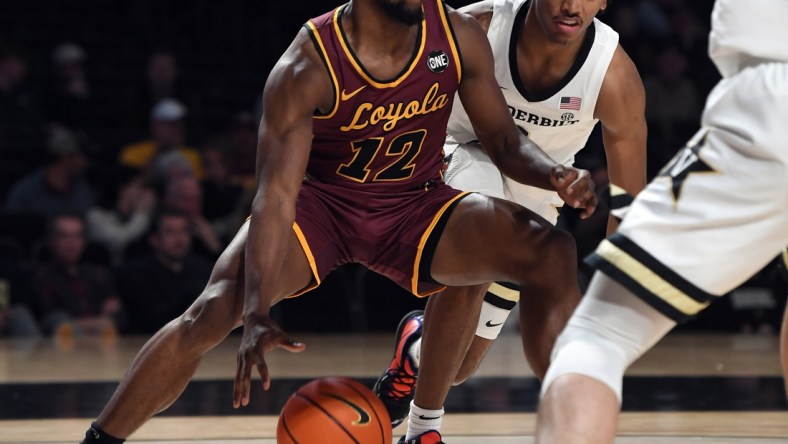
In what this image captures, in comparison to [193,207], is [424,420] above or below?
above

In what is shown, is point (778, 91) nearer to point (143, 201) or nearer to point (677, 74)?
point (143, 201)

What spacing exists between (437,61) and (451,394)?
101 inches

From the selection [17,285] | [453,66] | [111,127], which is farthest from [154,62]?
[453,66]

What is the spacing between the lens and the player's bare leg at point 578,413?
97.3 inches

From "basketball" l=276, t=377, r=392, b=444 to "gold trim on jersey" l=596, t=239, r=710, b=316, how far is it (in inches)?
48.6

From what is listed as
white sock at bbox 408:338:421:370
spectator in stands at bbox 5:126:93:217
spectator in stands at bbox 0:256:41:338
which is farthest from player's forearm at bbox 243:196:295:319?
spectator in stands at bbox 5:126:93:217

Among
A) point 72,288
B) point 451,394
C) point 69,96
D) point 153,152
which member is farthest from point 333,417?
point 69,96

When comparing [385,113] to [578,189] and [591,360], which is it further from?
[591,360]

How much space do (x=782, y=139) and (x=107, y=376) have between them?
194 inches

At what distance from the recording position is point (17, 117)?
410 inches

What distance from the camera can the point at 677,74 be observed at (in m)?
11.7

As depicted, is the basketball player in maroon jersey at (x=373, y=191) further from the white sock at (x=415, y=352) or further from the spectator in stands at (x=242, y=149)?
the spectator in stands at (x=242, y=149)

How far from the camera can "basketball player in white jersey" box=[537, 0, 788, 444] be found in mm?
2512

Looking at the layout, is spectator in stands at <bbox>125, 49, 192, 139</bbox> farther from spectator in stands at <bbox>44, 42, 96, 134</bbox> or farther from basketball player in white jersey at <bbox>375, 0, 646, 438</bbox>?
basketball player in white jersey at <bbox>375, 0, 646, 438</bbox>
